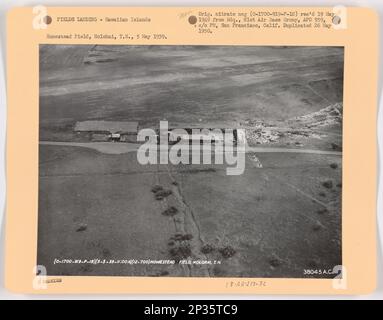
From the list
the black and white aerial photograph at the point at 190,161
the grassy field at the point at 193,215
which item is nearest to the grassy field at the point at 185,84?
the black and white aerial photograph at the point at 190,161

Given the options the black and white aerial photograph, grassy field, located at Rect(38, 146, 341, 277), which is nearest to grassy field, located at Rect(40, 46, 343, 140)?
the black and white aerial photograph

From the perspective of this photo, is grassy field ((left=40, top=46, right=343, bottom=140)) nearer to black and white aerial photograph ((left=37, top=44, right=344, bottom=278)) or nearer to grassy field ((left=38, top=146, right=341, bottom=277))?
black and white aerial photograph ((left=37, top=44, right=344, bottom=278))

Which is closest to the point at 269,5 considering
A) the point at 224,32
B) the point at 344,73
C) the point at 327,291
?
the point at 224,32

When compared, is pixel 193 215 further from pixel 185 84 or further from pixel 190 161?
pixel 185 84

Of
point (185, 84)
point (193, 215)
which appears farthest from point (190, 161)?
point (185, 84)

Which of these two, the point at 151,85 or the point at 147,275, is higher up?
the point at 151,85

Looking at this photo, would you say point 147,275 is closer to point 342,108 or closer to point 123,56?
point 123,56

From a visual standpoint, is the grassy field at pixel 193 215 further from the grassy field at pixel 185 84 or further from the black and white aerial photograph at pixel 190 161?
the grassy field at pixel 185 84
